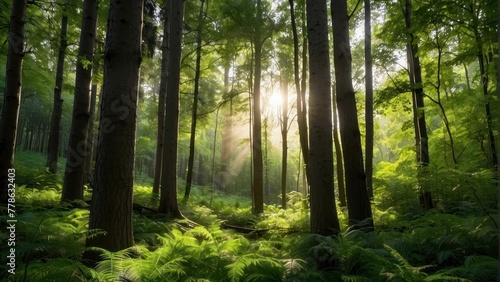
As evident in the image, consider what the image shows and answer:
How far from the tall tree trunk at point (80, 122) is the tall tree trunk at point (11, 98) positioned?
38.1 inches

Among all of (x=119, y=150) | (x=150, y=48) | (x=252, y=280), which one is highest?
(x=150, y=48)

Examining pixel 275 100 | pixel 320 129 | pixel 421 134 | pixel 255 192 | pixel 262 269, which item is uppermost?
pixel 275 100

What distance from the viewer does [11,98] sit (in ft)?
17.2

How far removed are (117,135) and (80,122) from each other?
357 centimetres

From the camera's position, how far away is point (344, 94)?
516 cm

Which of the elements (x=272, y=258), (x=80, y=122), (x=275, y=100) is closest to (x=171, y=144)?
(x=80, y=122)

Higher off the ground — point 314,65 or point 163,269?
point 314,65

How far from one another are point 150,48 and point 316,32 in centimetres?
1004

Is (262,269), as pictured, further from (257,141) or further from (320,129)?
(257,141)

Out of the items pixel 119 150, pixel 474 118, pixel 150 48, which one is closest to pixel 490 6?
pixel 474 118

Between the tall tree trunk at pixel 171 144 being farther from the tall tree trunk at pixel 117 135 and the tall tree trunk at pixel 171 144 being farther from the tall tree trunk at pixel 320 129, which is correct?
the tall tree trunk at pixel 320 129

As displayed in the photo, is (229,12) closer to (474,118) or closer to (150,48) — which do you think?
(150,48)

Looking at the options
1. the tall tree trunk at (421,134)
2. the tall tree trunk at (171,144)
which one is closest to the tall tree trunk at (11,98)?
the tall tree trunk at (171,144)

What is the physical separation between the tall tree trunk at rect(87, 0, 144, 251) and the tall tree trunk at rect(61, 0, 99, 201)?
321 cm
